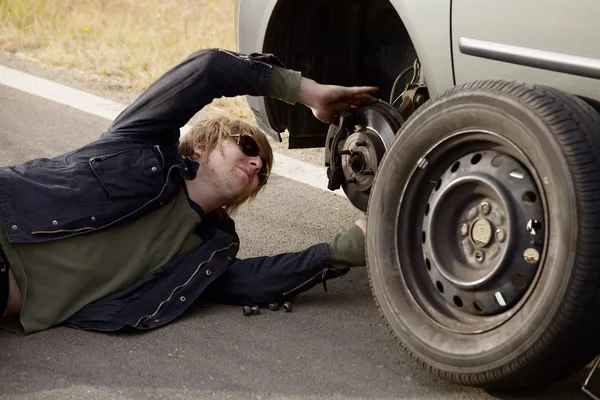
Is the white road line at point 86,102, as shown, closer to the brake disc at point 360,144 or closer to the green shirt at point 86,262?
the brake disc at point 360,144

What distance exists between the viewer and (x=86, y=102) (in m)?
6.56

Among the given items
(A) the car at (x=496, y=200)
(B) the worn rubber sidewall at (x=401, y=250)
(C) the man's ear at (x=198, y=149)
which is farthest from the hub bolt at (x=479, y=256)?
(C) the man's ear at (x=198, y=149)

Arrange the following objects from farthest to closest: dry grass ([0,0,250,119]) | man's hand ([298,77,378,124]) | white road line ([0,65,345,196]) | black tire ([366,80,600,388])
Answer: dry grass ([0,0,250,119]) → white road line ([0,65,345,196]) → man's hand ([298,77,378,124]) → black tire ([366,80,600,388])

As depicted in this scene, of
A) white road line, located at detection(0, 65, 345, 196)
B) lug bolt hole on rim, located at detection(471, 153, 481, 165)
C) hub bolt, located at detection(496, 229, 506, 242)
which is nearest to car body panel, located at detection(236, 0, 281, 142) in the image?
white road line, located at detection(0, 65, 345, 196)

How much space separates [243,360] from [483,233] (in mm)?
889

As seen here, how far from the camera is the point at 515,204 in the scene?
2859 millimetres

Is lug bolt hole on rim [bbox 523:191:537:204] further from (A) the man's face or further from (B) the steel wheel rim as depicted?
(A) the man's face

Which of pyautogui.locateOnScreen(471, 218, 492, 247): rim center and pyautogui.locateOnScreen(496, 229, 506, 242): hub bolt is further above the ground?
pyautogui.locateOnScreen(496, 229, 506, 242): hub bolt

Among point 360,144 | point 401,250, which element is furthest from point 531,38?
point 360,144

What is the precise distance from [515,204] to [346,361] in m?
0.80

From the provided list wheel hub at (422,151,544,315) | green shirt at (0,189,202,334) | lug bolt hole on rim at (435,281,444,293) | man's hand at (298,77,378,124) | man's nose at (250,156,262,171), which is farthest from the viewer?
man's nose at (250,156,262,171)

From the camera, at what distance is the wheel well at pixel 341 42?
430cm

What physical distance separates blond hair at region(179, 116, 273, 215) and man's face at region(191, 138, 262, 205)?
1.2 inches

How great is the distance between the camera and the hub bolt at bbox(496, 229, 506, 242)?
289cm
